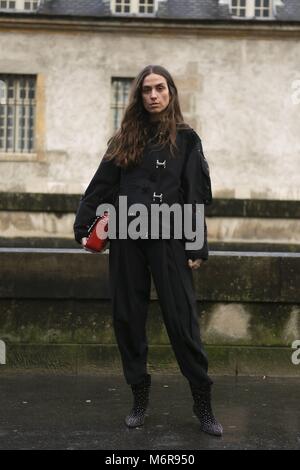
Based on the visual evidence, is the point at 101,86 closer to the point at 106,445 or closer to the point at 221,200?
the point at 221,200

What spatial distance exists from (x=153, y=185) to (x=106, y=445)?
1.45 meters

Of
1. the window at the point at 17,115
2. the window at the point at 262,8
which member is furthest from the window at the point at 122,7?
the window at the point at 262,8

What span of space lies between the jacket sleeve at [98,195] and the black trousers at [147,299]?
0.65 ft

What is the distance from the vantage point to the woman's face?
4523mm

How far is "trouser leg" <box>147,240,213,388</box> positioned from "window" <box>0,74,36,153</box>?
19.4 metres

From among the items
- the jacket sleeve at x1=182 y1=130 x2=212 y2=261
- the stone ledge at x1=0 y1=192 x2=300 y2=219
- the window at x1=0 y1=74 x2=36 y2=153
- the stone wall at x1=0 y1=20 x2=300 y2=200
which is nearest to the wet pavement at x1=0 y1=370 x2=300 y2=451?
the jacket sleeve at x1=182 y1=130 x2=212 y2=261

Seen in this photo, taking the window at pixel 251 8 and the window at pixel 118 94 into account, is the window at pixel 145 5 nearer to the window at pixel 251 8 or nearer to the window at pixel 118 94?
the window at pixel 118 94

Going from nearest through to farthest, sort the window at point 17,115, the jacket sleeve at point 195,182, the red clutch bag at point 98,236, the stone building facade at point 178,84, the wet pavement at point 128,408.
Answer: the wet pavement at point 128,408, the jacket sleeve at point 195,182, the red clutch bag at point 98,236, the stone building facade at point 178,84, the window at point 17,115

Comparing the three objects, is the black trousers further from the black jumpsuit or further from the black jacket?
the black jacket

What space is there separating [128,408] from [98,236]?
1201mm

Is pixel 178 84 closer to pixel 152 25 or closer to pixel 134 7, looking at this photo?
pixel 152 25

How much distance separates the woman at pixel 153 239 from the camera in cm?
448

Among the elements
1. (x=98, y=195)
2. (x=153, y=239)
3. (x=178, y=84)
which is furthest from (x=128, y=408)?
(x=178, y=84)

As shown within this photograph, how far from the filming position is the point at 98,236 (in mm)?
4586
